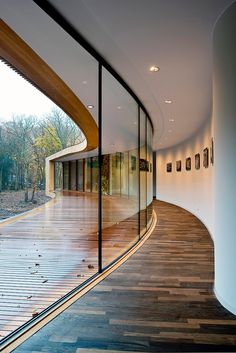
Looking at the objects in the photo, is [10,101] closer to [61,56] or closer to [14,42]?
[14,42]

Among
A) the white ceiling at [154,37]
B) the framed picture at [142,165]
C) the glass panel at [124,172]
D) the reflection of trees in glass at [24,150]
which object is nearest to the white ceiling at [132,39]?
the white ceiling at [154,37]

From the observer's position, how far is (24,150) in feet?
10.6

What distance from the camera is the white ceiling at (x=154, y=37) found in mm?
2986

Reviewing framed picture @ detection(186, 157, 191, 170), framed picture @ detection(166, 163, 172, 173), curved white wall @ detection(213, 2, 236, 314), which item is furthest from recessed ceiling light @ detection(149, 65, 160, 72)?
framed picture @ detection(166, 163, 172, 173)

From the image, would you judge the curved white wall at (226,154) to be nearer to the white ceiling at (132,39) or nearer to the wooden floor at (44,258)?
the white ceiling at (132,39)

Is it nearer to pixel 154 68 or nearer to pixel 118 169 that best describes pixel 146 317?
pixel 154 68

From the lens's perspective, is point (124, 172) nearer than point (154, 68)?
No

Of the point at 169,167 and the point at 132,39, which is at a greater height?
the point at 132,39

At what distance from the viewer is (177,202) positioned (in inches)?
585

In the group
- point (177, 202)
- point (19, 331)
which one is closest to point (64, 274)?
point (19, 331)

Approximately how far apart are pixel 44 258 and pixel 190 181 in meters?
8.04

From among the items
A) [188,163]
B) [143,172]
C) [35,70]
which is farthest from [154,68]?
[188,163]

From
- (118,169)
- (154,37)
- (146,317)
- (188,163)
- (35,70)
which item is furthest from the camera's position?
(188,163)

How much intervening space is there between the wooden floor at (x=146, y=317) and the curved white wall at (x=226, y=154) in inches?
14.1
